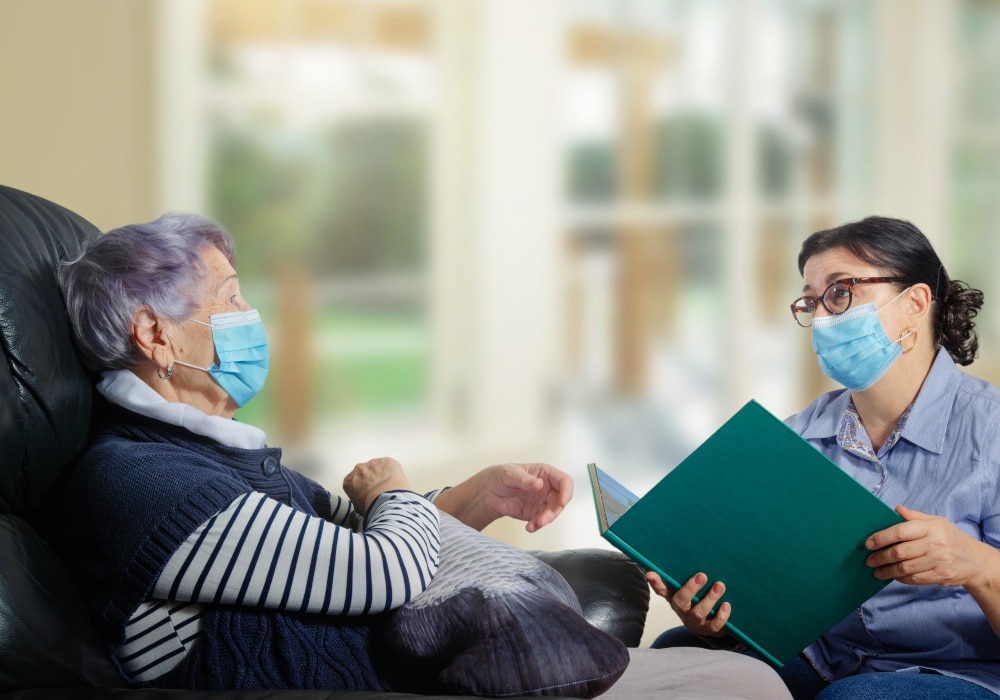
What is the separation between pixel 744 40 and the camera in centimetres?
347

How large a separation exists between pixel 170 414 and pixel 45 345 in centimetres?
17

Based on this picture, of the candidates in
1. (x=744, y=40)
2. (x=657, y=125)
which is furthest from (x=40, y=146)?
(x=744, y=40)

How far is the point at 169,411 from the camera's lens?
1.19 meters

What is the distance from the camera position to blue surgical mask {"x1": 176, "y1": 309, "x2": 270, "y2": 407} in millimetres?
1289

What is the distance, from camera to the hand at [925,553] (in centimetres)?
120

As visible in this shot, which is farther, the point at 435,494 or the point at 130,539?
the point at 435,494

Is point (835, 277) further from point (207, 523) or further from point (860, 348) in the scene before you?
point (207, 523)

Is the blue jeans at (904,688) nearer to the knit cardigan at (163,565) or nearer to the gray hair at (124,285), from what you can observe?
the knit cardigan at (163,565)

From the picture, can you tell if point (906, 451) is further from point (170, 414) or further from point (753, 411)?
point (170, 414)

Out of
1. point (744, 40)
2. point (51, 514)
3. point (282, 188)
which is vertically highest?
point (744, 40)

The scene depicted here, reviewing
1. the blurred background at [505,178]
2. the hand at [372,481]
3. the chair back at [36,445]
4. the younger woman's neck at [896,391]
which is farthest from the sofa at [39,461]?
the blurred background at [505,178]

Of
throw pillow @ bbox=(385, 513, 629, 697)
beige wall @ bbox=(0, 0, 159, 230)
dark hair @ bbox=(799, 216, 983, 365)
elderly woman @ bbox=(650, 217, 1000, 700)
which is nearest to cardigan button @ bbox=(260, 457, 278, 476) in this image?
throw pillow @ bbox=(385, 513, 629, 697)

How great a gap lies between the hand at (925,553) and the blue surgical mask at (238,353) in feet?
2.66

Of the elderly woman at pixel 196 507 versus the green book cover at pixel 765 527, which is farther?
the green book cover at pixel 765 527
